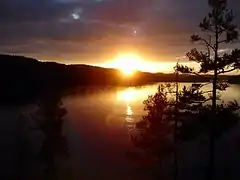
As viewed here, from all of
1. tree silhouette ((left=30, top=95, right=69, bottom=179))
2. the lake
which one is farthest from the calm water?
tree silhouette ((left=30, top=95, right=69, bottom=179))

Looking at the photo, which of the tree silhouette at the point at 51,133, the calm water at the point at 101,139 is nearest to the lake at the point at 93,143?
the calm water at the point at 101,139

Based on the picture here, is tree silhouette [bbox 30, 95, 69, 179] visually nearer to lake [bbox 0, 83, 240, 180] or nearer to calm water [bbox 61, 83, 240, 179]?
lake [bbox 0, 83, 240, 180]

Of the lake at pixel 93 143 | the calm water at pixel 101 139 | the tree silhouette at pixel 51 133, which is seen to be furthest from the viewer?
the calm water at pixel 101 139

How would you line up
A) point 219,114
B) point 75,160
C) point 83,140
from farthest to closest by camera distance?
1. point 83,140
2. point 75,160
3. point 219,114

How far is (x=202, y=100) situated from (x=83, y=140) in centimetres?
5324

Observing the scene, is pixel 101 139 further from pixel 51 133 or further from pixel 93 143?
pixel 51 133

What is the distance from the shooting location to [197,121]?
28.0 m

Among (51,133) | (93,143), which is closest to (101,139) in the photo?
(93,143)

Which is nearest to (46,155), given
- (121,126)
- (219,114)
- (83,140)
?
(219,114)

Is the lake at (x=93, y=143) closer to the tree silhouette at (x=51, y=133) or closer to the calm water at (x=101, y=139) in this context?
the calm water at (x=101, y=139)

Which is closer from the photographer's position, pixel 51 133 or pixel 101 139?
pixel 51 133

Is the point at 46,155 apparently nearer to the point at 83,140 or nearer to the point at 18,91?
the point at 83,140

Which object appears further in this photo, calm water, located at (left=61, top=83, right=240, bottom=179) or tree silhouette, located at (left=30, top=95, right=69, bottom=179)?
calm water, located at (left=61, top=83, right=240, bottom=179)

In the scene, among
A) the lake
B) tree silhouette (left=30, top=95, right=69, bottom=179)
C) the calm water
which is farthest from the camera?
the calm water
